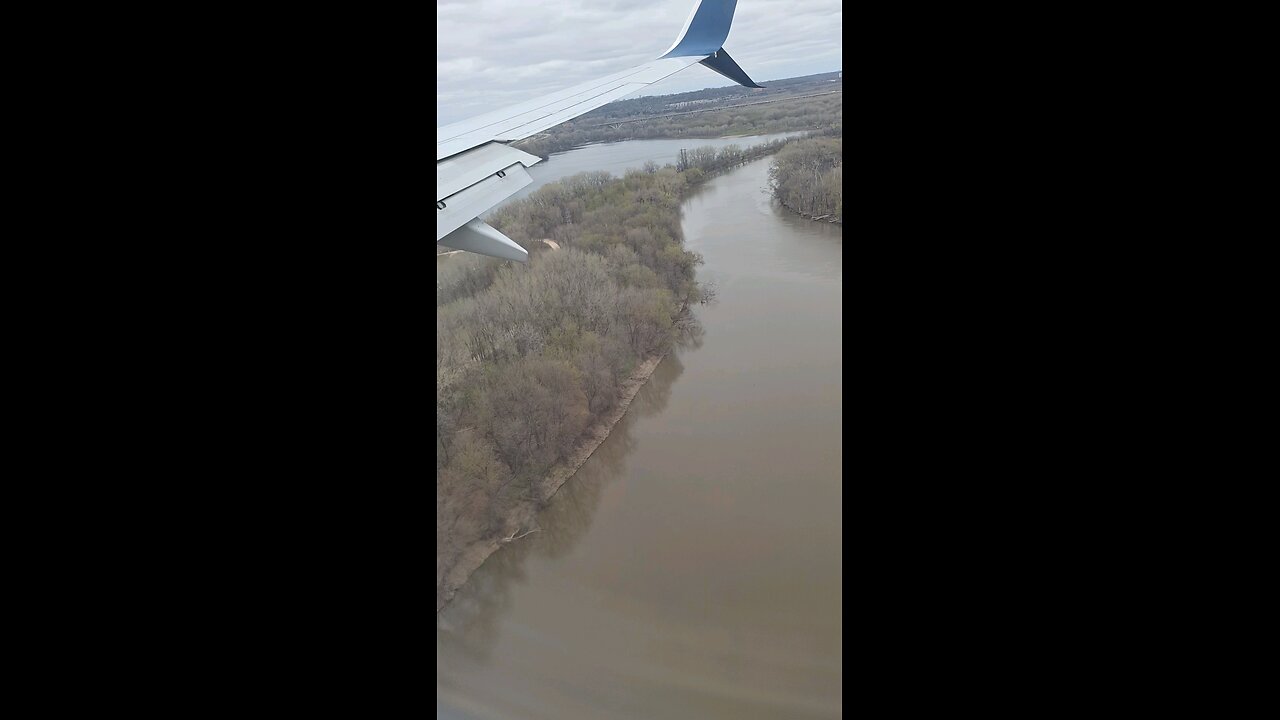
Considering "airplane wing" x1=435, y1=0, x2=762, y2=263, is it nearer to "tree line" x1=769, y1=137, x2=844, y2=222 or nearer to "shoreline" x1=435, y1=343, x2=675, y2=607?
"shoreline" x1=435, y1=343, x2=675, y2=607

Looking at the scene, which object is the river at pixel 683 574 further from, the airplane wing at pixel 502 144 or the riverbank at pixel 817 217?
the riverbank at pixel 817 217

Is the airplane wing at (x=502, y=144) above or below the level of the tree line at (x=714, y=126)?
below

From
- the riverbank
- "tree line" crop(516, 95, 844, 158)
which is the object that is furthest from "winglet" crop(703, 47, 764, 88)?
"tree line" crop(516, 95, 844, 158)

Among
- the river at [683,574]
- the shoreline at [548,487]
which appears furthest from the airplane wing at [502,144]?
the shoreline at [548,487]

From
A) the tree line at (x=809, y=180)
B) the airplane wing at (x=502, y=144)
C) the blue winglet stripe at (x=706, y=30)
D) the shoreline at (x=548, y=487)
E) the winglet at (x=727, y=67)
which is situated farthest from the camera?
the tree line at (x=809, y=180)

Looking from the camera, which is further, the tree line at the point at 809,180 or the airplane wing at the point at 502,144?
the tree line at the point at 809,180
